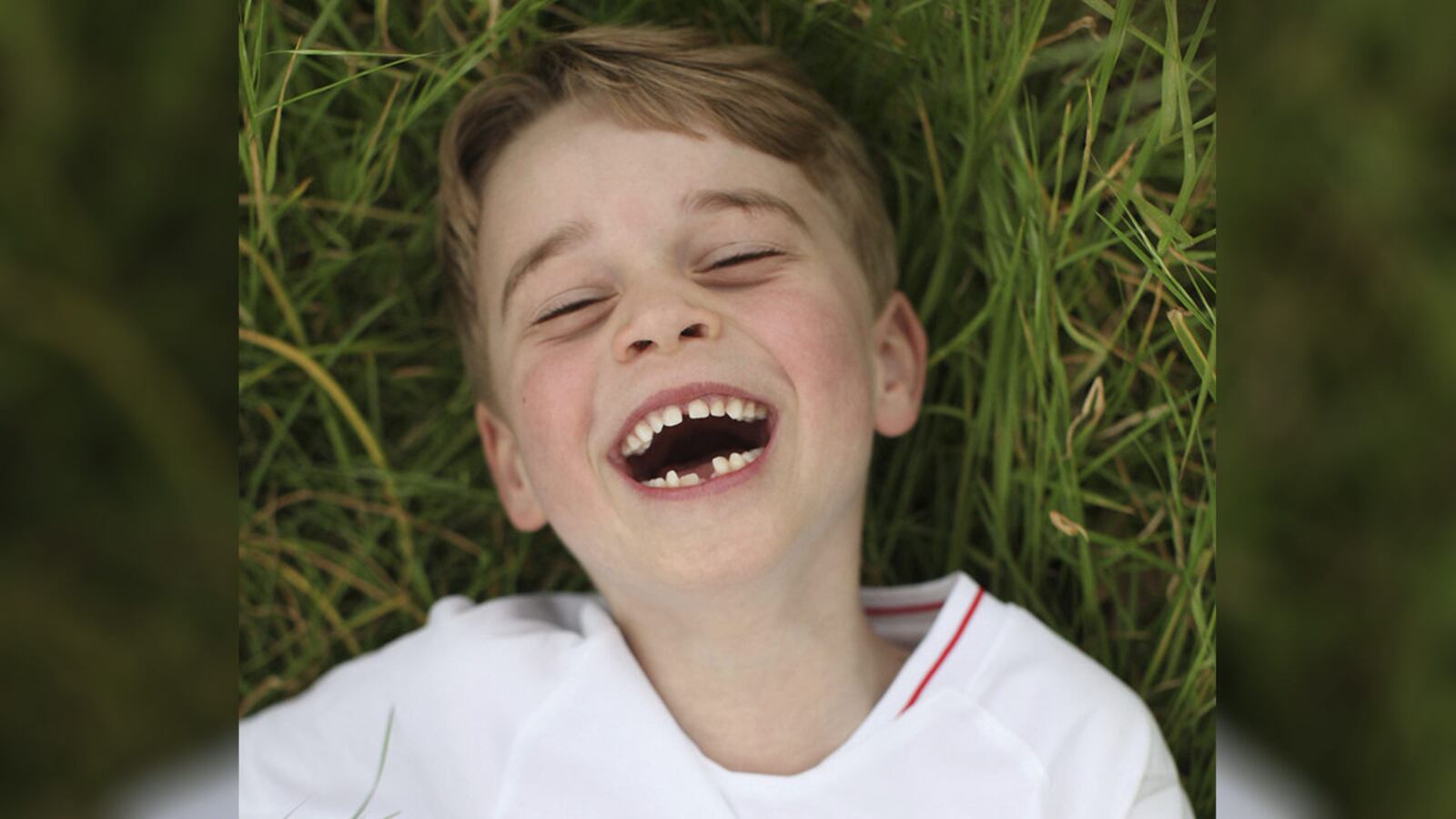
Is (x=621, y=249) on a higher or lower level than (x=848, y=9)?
lower

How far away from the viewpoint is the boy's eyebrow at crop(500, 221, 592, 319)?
0.48 metres

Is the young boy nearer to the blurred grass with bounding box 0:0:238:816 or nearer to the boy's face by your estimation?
the boy's face

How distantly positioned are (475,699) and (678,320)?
190 mm

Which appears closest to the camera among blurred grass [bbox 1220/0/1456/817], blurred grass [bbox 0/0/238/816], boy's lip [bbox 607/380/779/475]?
boy's lip [bbox 607/380/779/475]

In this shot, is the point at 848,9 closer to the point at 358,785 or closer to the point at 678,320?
the point at 678,320

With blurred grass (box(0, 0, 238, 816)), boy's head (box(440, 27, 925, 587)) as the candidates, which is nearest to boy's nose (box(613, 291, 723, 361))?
boy's head (box(440, 27, 925, 587))

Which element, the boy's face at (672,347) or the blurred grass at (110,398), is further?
the blurred grass at (110,398)

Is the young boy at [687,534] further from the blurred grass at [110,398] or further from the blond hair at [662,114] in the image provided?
the blurred grass at [110,398]

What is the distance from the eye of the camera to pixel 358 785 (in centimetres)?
50

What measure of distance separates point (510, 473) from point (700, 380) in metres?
0.14


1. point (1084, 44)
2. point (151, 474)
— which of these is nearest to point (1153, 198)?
point (1084, 44)

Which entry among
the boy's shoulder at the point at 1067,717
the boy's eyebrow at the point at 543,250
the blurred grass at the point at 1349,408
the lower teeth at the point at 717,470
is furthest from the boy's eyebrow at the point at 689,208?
the blurred grass at the point at 1349,408

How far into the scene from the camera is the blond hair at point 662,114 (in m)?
0.49

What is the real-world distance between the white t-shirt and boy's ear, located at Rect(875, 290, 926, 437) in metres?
0.09
